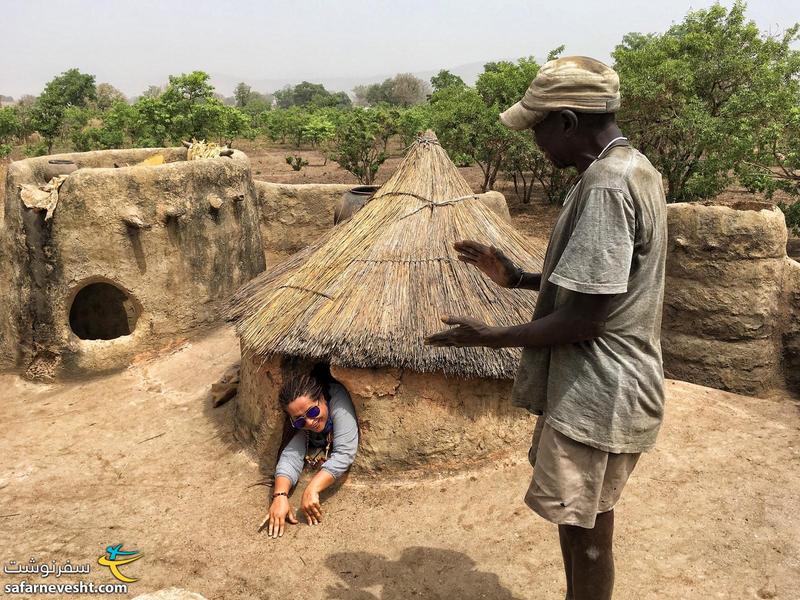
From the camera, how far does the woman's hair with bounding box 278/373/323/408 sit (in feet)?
13.6

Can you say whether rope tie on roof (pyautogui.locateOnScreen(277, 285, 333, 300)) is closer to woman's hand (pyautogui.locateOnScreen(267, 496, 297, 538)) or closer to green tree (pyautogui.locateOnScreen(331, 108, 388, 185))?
woman's hand (pyautogui.locateOnScreen(267, 496, 297, 538))

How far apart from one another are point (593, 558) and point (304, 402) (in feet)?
7.22

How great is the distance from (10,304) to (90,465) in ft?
9.07

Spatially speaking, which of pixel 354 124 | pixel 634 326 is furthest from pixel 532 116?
pixel 354 124

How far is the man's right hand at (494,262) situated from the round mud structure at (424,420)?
1802 mm

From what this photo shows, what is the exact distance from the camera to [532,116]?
2.26 metres

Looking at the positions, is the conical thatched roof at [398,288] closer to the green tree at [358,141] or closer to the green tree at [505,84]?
the green tree at [505,84]

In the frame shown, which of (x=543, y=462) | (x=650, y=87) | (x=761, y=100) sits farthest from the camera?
(x=650, y=87)

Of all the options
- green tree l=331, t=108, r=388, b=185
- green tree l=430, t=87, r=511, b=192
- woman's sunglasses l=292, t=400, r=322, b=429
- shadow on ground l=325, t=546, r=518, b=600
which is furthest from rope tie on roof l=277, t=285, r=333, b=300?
green tree l=331, t=108, r=388, b=185

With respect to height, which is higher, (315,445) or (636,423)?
(636,423)

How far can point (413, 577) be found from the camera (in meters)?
3.74

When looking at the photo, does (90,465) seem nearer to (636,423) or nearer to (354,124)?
(636,423)

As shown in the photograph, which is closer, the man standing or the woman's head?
the man standing

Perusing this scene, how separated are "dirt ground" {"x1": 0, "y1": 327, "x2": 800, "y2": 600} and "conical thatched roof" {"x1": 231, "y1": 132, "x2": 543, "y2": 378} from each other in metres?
0.95
